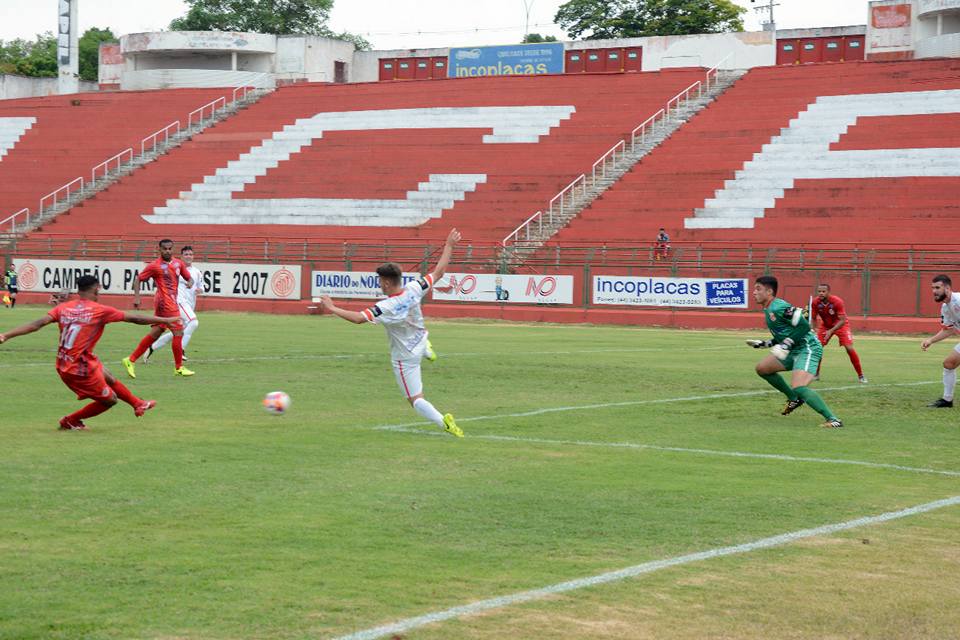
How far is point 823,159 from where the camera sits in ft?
153

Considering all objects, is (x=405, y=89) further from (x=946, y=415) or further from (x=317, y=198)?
(x=946, y=415)

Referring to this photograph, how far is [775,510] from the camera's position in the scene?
9359mm

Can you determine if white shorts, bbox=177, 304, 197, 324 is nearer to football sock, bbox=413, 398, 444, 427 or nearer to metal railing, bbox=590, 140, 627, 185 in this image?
football sock, bbox=413, 398, 444, 427

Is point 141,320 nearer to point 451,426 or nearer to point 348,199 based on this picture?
point 451,426

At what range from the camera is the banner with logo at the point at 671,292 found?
38.5m

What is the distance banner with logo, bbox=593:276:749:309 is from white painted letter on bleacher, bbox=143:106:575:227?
1124 cm

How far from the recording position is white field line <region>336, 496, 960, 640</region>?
20.0 feet

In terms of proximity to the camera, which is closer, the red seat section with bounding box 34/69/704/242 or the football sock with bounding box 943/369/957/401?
the football sock with bounding box 943/369/957/401

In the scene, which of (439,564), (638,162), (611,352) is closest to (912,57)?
(638,162)

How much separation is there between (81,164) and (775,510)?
177ft

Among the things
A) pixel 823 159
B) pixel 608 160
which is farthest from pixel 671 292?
pixel 608 160

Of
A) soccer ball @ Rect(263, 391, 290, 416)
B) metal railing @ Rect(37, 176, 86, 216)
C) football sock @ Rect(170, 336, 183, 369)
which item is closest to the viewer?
soccer ball @ Rect(263, 391, 290, 416)

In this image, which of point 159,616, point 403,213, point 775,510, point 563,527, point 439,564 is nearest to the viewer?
point 159,616

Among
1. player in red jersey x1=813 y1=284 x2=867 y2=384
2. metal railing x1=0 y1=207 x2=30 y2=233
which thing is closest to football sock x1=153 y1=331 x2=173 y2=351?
A: player in red jersey x1=813 y1=284 x2=867 y2=384
